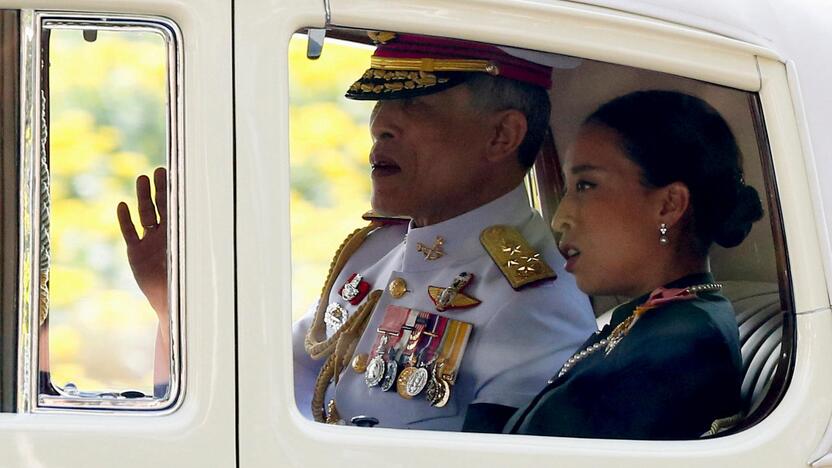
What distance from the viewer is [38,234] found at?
1709 mm

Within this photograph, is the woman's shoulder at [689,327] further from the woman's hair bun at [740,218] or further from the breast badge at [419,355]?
A: the breast badge at [419,355]

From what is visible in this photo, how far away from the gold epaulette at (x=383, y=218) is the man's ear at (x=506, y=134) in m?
0.20

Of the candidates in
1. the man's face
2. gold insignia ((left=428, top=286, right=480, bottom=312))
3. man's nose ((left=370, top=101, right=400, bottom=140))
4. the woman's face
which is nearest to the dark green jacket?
the woman's face

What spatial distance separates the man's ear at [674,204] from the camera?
2164 millimetres

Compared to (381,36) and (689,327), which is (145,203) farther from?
(689,327)

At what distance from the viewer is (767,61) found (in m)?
1.96

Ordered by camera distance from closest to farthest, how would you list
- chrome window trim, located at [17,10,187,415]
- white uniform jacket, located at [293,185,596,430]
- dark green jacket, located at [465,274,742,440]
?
chrome window trim, located at [17,10,187,415] → dark green jacket, located at [465,274,742,440] → white uniform jacket, located at [293,185,596,430]

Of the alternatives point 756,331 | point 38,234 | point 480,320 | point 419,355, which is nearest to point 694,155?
point 756,331

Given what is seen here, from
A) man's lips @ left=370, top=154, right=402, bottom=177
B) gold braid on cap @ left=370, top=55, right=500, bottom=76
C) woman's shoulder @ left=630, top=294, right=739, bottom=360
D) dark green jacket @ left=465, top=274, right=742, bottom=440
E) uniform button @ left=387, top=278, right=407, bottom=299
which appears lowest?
dark green jacket @ left=465, top=274, right=742, bottom=440

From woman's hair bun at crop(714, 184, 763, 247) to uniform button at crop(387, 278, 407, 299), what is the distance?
526 millimetres

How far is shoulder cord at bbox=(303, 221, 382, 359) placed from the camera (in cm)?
234

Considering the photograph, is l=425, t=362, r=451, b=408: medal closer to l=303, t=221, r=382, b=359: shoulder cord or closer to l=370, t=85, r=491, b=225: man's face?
l=303, t=221, r=382, b=359: shoulder cord

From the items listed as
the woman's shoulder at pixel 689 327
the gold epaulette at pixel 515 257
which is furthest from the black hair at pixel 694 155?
the gold epaulette at pixel 515 257

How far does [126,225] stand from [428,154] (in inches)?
27.7
